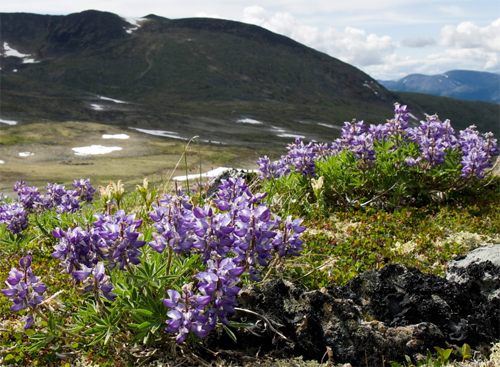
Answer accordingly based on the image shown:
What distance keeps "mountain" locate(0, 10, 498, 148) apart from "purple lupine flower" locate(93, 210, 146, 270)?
258 feet

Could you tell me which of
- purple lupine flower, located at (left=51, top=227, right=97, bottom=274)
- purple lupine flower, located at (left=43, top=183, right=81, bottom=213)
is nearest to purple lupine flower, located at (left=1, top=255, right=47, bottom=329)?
purple lupine flower, located at (left=51, top=227, right=97, bottom=274)

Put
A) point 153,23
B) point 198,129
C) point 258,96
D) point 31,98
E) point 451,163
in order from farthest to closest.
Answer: point 153,23, point 258,96, point 31,98, point 198,129, point 451,163

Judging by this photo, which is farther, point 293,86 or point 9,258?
point 293,86

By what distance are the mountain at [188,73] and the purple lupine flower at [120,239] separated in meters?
78.5

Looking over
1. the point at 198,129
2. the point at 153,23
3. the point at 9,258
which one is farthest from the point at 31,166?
the point at 153,23

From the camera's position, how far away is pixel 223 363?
125 inches

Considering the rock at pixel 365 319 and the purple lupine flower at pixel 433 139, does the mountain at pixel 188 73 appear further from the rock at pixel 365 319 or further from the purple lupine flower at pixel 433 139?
the rock at pixel 365 319

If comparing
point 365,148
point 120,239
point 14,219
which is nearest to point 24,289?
point 120,239

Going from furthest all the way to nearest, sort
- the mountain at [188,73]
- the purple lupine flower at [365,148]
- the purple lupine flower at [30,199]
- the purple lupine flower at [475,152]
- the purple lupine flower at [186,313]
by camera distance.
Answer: the mountain at [188,73]
the purple lupine flower at [30,199]
the purple lupine flower at [475,152]
the purple lupine flower at [365,148]
the purple lupine flower at [186,313]

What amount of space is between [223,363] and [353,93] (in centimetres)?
15552

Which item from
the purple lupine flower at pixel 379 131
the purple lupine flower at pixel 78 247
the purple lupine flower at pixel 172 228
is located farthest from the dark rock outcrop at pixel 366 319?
the purple lupine flower at pixel 379 131

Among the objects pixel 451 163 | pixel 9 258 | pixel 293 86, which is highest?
pixel 293 86

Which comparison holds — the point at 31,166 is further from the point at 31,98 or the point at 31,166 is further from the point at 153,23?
the point at 153,23

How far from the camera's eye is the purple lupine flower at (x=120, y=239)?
2977 millimetres
